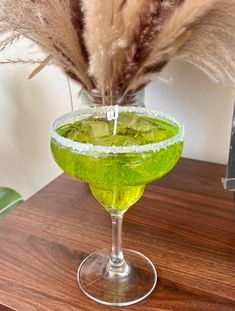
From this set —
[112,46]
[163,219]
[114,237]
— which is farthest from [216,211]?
[112,46]

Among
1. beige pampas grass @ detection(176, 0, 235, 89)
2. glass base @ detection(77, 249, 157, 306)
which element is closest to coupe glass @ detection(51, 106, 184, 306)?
glass base @ detection(77, 249, 157, 306)

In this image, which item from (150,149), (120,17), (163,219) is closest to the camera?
(150,149)

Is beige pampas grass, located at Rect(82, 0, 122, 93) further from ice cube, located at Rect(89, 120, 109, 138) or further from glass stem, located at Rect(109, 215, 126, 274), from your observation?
glass stem, located at Rect(109, 215, 126, 274)

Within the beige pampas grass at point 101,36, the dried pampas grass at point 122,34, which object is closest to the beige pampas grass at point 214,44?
the dried pampas grass at point 122,34

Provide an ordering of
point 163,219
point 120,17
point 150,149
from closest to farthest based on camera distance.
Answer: point 150,149
point 120,17
point 163,219

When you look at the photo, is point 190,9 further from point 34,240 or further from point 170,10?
point 34,240

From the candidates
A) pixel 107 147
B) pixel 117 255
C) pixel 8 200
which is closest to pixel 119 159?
pixel 107 147

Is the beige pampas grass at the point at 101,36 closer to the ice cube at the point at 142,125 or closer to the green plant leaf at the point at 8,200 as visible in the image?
the ice cube at the point at 142,125
